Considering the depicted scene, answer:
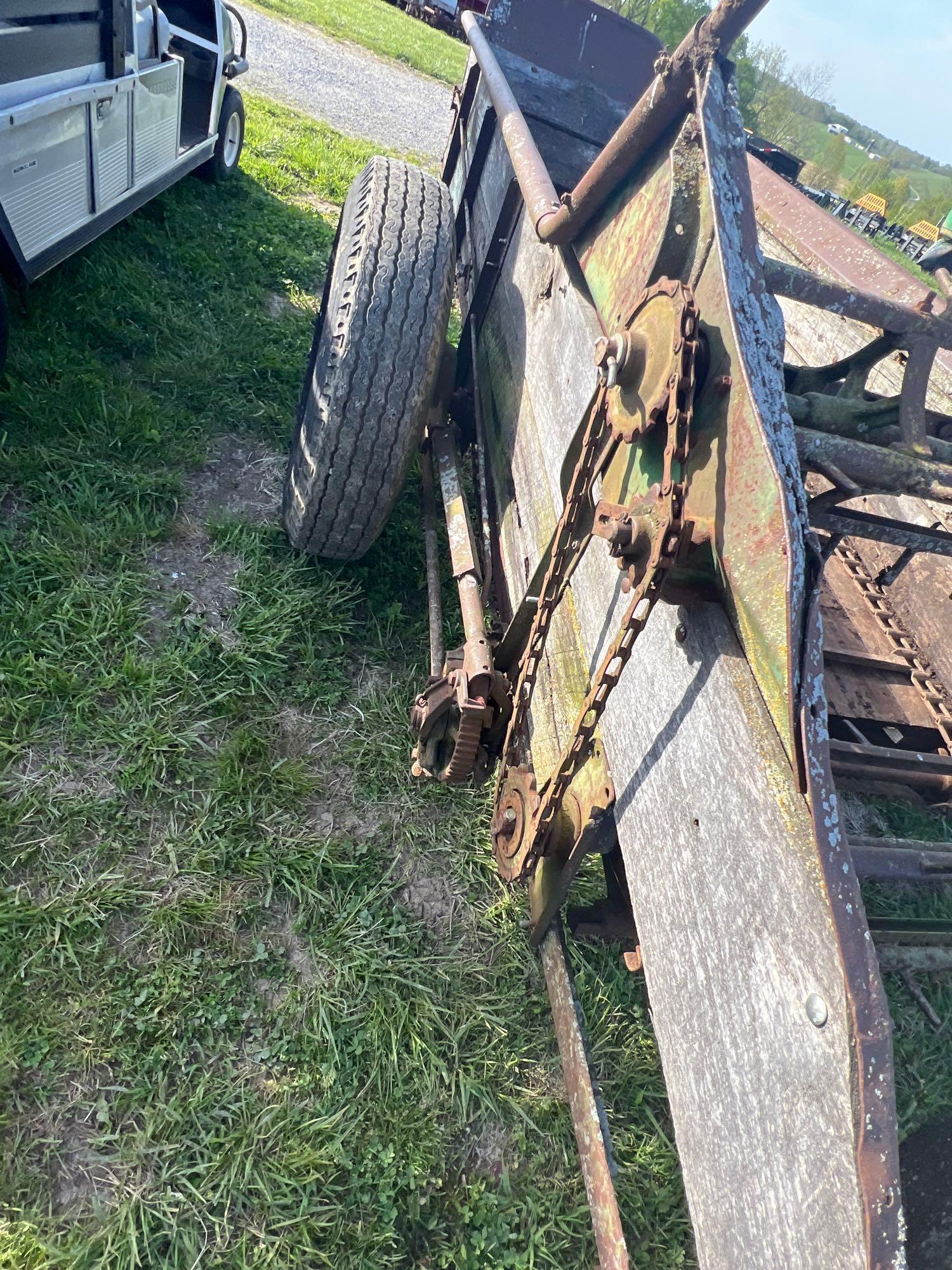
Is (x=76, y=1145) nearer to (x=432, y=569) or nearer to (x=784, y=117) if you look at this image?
(x=432, y=569)

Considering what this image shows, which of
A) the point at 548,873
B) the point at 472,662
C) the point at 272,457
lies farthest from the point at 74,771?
the point at 272,457

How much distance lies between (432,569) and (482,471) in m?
0.43

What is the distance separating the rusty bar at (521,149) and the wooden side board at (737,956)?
1168 mm

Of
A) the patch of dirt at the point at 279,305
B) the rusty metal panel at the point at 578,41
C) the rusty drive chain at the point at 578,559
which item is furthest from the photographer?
the patch of dirt at the point at 279,305

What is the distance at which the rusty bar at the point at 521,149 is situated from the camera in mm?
2248

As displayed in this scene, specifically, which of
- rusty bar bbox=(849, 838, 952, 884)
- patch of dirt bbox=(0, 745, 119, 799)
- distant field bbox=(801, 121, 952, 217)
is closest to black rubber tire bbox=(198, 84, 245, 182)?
patch of dirt bbox=(0, 745, 119, 799)

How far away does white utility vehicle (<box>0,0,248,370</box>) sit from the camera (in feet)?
9.44

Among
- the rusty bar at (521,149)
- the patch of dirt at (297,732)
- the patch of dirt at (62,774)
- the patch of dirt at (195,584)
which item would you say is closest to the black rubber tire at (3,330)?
the patch of dirt at (195,584)

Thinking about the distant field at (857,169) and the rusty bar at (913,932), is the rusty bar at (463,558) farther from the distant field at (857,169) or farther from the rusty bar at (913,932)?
the distant field at (857,169)

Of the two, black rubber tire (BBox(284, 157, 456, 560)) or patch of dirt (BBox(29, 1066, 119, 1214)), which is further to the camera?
black rubber tire (BBox(284, 157, 456, 560))

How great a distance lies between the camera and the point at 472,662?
192cm

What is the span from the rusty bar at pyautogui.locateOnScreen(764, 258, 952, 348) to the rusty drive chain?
2.21 feet

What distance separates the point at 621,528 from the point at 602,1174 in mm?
1461

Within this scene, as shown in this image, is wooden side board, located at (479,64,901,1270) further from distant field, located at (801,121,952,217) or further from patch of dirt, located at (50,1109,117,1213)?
distant field, located at (801,121,952,217)
